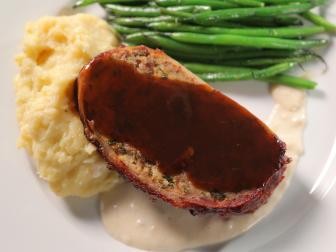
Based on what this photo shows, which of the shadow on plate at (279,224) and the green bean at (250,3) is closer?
the shadow on plate at (279,224)

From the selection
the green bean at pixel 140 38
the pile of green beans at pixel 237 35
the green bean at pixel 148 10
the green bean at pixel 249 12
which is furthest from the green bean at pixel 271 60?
the green bean at pixel 140 38

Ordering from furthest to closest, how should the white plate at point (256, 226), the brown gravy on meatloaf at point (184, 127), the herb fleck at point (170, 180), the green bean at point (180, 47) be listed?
the green bean at point (180, 47) < the white plate at point (256, 226) < the herb fleck at point (170, 180) < the brown gravy on meatloaf at point (184, 127)

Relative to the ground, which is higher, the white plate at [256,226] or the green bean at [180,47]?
the green bean at [180,47]

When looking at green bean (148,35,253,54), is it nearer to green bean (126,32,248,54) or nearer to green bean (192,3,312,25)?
green bean (126,32,248,54)

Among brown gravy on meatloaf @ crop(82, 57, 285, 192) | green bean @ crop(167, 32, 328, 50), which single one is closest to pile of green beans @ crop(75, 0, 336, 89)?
green bean @ crop(167, 32, 328, 50)

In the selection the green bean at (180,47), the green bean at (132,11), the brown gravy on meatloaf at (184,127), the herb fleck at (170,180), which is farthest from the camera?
the green bean at (132,11)

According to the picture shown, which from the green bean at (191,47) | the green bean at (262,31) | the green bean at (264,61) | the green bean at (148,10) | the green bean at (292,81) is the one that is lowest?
the green bean at (292,81)

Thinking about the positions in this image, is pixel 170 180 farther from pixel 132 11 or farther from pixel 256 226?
pixel 132 11

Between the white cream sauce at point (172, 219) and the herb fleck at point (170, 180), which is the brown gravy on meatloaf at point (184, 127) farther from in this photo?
the white cream sauce at point (172, 219)
